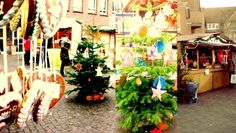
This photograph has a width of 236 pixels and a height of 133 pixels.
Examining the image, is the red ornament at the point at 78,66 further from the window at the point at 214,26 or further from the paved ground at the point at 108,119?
the window at the point at 214,26

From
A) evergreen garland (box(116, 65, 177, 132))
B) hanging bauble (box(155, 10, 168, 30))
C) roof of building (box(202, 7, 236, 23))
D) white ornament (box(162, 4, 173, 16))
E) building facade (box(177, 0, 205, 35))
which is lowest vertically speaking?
evergreen garland (box(116, 65, 177, 132))

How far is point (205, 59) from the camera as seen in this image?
18625 millimetres

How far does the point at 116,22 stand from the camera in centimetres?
717

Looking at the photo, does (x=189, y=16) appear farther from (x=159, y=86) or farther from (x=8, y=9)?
(x=8, y=9)

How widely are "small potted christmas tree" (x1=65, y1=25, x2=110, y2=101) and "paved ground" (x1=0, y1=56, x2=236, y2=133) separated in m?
0.40

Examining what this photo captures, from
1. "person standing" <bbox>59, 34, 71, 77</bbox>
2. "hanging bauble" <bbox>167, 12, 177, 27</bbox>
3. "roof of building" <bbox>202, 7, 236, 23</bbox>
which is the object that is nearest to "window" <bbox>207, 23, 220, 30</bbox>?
"roof of building" <bbox>202, 7, 236, 23</bbox>

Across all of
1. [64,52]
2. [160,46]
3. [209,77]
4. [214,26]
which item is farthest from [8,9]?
[214,26]

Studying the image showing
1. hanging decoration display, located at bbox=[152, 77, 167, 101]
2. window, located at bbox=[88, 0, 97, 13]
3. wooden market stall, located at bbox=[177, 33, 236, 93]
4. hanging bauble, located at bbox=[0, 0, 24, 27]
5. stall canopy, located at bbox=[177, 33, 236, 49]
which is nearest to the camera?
hanging bauble, located at bbox=[0, 0, 24, 27]

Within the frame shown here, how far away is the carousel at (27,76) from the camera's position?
207 centimetres

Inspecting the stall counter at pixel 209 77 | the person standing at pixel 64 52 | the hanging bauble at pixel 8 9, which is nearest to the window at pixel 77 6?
the stall counter at pixel 209 77

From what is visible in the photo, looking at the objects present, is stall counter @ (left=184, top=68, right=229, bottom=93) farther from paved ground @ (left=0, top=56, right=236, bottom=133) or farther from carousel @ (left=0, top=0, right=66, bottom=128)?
Answer: carousel @ (left=0, top=0, right=66, bottom=128)

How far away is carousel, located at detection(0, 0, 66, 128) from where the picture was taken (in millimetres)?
2074

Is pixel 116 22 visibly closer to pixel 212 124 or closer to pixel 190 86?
pixel 212 124

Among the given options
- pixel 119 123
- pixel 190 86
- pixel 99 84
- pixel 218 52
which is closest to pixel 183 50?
pixel 190 86
